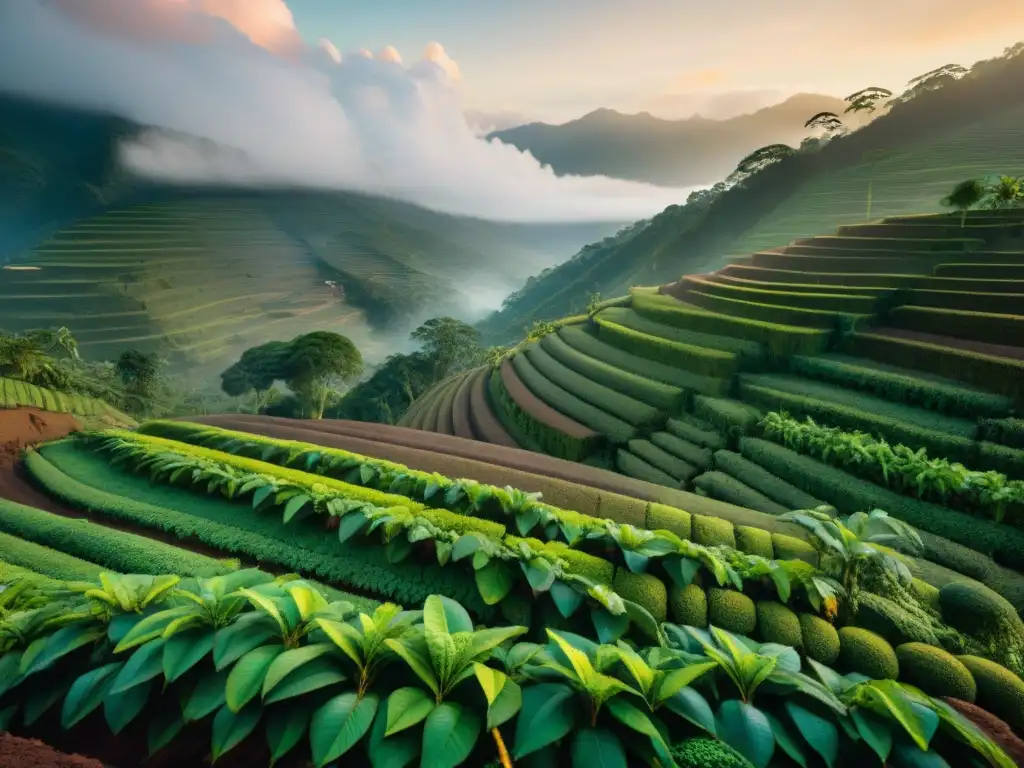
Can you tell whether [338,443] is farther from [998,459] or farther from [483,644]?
[998,459]

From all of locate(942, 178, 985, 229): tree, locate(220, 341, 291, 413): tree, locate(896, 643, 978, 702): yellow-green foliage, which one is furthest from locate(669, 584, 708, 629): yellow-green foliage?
locate(220, 341, 291, 413): tree

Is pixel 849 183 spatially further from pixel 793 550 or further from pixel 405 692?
pixel 405 692

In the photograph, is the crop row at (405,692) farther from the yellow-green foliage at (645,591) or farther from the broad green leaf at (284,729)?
the yellow-green foliage at (645,591)

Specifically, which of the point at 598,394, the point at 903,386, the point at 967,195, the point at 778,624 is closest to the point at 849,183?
the point at 967,195

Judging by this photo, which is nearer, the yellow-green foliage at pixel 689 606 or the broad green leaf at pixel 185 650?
the broad green leaf at pixel 185 650

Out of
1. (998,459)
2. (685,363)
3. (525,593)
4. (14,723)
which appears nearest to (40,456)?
(14,723)

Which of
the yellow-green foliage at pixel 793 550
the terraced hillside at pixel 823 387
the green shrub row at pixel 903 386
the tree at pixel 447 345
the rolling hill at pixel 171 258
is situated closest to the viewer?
the yellow-green foliage at pixel 793 550

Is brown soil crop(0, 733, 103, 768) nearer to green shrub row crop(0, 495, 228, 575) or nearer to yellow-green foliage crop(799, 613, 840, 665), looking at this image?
green shrub row crop(0, 495, 228, 575)

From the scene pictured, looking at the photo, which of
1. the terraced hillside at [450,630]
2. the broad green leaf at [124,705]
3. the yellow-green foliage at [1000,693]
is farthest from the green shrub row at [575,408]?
the broad green leaf at [124,705]
